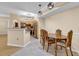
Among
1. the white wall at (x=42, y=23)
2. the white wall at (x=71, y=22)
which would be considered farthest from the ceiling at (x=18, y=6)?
the white wall at (x=42, y=23)

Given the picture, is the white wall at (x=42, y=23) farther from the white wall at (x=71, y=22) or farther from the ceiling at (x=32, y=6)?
the white wall at (x=71, y=22)

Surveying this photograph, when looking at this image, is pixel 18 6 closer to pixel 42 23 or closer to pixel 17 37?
pixel 17 37

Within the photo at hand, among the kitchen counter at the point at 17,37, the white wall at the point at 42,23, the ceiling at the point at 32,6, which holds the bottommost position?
the kitchen counter at the point at 17,37

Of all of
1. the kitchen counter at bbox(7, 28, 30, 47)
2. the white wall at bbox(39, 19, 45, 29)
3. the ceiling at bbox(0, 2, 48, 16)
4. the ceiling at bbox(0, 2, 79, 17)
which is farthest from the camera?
the white wall at bbox(39, 19, 45, 29)

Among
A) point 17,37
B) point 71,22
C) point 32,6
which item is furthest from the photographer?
point 17,37

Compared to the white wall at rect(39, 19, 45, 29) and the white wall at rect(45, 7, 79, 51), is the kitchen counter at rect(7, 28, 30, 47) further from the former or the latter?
the white wall at rect(39, 19, 45, 29)

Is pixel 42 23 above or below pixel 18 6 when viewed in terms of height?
below

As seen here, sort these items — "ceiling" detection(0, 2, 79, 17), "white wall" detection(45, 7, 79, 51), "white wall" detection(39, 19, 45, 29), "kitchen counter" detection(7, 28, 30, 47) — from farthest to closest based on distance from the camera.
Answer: "white wall" detection(39, 19, 45, 29) < "kitchen counter" detection(7, 28, 30, 47) < "white wall" detection(45, 7, 79, 51) < "ceiling" detection(0, 2, 79, 17)

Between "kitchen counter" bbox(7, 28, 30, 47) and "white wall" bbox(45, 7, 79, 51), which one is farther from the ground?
"white wall" bbox(45, 7, 79, 51)

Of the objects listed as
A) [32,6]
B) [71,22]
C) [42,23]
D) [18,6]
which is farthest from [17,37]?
[42,23]

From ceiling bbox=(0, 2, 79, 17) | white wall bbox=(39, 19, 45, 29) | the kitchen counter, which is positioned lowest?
the kitchen counter

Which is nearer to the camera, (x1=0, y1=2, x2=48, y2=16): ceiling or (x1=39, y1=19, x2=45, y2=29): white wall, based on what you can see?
(x1=0, y1=2, x2=48, y2=16): ceiling

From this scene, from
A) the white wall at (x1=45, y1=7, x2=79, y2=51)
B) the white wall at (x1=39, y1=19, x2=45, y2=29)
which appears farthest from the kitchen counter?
the white wall at (x1=39, y1=19, x2=45, y2=29)

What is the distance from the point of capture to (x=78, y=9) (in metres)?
4.25
